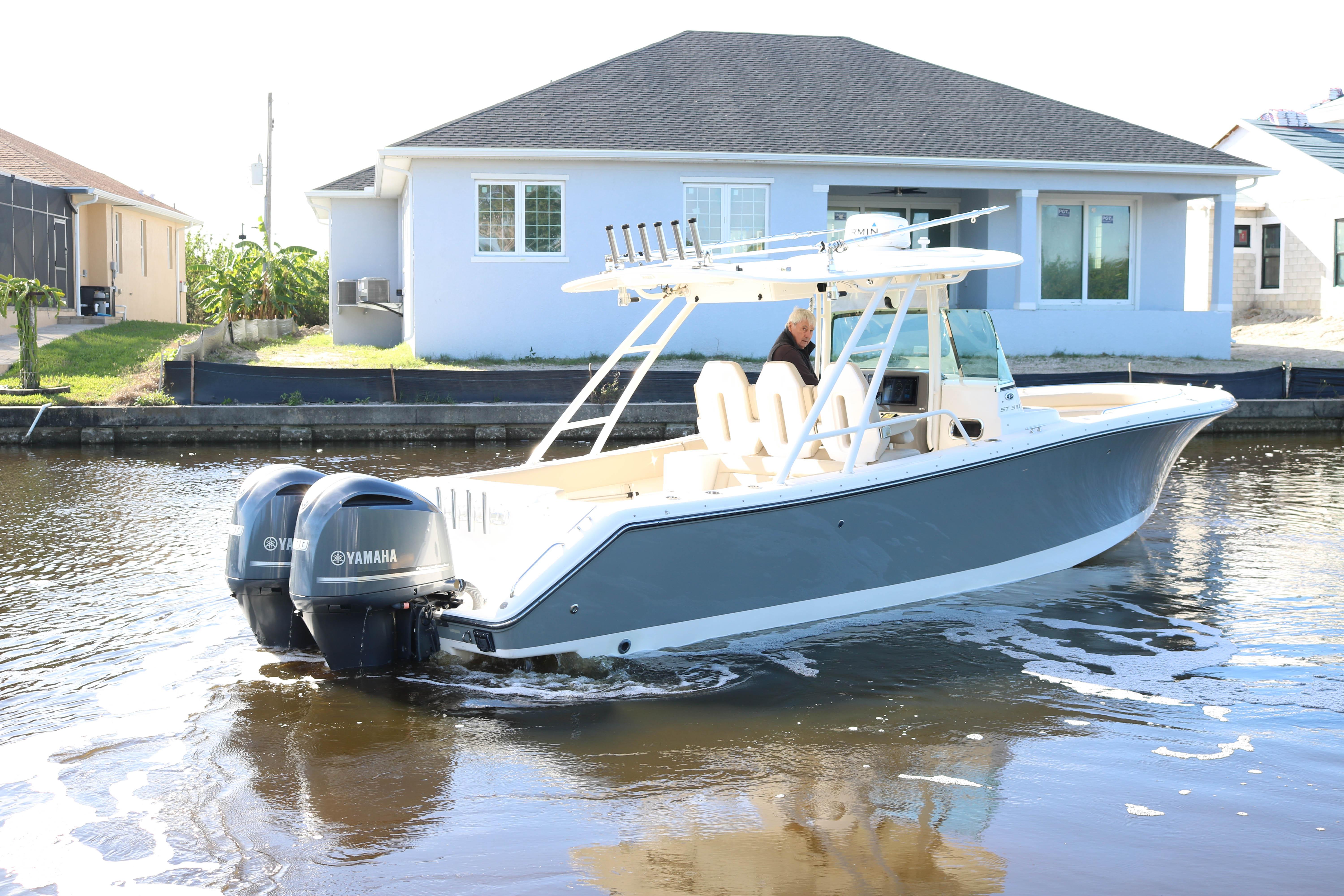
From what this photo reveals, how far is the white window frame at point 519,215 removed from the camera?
17.8 metres

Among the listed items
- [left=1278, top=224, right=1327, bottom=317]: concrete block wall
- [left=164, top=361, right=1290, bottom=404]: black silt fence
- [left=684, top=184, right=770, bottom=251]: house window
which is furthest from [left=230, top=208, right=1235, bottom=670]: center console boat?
[left=1278, top=224, right=1327, bottom=317]: concrete block wall

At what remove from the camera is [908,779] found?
4.40m

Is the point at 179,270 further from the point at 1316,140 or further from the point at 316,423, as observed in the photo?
the point at 1316,140

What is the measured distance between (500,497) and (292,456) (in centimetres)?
784

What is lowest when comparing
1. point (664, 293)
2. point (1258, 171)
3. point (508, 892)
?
point (508, 892)

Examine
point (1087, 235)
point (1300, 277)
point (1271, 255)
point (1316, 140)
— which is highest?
point (1316, 140)

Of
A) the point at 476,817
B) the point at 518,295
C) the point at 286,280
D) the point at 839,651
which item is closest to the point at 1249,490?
the point at 839,651

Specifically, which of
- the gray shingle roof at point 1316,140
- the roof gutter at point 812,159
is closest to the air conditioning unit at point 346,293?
the roof gutter at point 812,159

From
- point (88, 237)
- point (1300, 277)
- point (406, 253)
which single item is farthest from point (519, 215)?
point (1300, 277)

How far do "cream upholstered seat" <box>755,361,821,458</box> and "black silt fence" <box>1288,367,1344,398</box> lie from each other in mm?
11758

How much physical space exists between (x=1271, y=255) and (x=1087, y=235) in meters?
10.2

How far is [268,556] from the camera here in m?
5.29

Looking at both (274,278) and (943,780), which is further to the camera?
(274,278)

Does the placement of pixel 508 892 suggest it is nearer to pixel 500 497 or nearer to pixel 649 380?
pixel 500 497
